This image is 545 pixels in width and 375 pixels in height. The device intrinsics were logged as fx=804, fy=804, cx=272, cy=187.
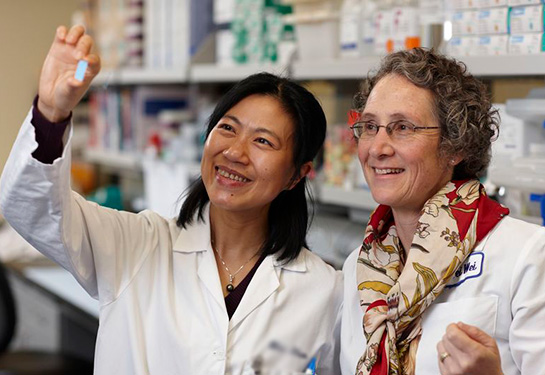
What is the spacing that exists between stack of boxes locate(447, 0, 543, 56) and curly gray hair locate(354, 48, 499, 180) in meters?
0.34

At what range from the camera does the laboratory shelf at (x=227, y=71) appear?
9.95ft

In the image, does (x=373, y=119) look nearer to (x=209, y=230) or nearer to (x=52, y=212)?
(x=209, y=230)

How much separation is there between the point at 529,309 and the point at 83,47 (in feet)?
3.23

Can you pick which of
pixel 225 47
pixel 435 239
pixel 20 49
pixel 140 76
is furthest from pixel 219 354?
pixel 20 49

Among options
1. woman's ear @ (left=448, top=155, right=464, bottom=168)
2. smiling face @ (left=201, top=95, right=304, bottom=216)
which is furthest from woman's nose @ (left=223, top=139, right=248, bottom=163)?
woman's ear @ (left=448, top=155, right=464, bottom=168)

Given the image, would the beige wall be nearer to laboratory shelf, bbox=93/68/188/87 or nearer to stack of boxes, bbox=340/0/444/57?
laboratory shelf, bbox=93/68/188/87

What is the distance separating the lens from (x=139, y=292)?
1.84 metres

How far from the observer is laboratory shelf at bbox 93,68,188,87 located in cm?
391

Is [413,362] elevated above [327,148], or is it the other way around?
[327,148]

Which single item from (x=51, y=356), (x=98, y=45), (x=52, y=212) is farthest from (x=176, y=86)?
(x=52, y=212)

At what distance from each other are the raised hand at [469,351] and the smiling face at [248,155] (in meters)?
0.65

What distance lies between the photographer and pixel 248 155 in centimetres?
184

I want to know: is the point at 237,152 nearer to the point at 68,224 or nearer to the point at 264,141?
the point at 264,141

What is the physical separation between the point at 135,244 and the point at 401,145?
655 mm
